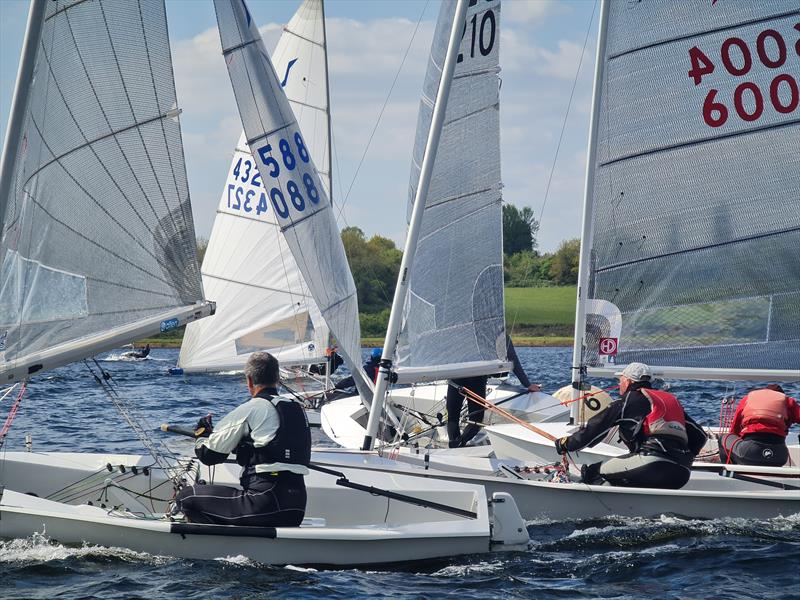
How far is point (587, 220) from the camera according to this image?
9.62 meters

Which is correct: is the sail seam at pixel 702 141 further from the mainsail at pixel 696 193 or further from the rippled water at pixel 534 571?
the rippled water at pixel 534 571

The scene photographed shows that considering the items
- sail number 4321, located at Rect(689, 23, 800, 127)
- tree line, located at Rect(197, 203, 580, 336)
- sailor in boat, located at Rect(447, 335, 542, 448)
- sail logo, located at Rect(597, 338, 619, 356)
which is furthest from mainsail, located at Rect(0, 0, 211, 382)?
tree line, located at Rect(197, 203, 580, 336)

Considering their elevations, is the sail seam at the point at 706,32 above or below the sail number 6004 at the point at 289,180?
above

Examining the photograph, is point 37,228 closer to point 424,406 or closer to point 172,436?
point 424,406

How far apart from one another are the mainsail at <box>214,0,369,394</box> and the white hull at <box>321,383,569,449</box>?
104cm

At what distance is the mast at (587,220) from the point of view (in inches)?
373

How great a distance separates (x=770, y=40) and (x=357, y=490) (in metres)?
5.13

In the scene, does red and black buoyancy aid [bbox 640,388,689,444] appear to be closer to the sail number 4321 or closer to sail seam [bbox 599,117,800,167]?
sail seam [bbox 599,117,800,167]

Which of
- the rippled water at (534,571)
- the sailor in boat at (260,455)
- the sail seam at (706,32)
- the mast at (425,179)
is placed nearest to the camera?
the rippled water at (534,571)

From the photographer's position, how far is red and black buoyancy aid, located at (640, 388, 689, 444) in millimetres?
8039

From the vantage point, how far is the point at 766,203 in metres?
9.45

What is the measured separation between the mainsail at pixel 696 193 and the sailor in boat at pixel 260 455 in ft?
12.5

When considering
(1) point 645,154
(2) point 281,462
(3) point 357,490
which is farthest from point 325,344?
(2) point 281,462

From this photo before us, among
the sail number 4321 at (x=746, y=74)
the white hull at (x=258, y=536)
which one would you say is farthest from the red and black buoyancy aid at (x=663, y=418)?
the sail number 4321 at (x=746, y=74)
